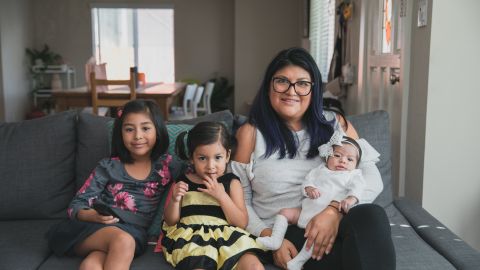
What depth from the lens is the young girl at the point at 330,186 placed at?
1.71m

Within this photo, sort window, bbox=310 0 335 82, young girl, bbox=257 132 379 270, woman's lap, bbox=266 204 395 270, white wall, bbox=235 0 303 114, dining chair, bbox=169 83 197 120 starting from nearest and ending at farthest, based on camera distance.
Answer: woman's lap, bbox=266 204 395 270, young girl, bbox=257 132 379 270, window, bbox=310 0 335 82, dining chair, bbox=169 83 197 120, white wall, bbox=235 0 303 114

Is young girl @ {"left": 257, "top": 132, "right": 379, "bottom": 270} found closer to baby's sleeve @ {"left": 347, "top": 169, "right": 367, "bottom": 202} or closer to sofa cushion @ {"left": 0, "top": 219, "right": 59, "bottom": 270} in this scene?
baby's sleeve @ {"left": 347, "top": 169, "right": 367, "bottom": 202}

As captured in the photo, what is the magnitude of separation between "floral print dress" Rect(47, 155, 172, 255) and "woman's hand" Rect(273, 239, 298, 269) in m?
0.47

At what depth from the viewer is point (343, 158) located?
1776 mm

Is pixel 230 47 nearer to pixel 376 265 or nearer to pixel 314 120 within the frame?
pixel 314 120

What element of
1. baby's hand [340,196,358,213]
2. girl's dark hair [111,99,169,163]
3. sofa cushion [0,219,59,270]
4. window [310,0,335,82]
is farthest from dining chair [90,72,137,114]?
baby's hand [340,196,358,213]

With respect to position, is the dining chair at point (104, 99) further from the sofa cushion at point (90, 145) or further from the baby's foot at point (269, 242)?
the baby's foot at point (269, 242)

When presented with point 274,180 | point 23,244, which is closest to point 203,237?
point 274,180

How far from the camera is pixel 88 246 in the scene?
1747mm

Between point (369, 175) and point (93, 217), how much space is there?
3.21 ft

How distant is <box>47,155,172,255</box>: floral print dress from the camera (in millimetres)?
1850

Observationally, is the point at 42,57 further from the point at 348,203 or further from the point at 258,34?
the point at 348,203

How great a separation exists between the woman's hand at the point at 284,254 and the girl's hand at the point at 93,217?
22.6 inches

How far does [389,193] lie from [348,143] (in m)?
0.45
